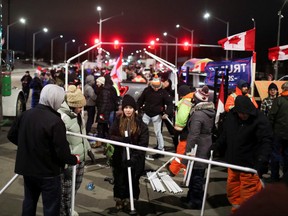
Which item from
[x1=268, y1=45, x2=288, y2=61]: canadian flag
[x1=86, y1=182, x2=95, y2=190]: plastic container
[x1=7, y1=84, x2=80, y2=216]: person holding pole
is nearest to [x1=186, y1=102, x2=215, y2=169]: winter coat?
[x1=86, y1=182, x2=95, y2=190]: plastic container

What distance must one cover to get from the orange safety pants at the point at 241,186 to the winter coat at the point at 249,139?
16cm

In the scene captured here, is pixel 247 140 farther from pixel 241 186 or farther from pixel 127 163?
pixel 127 163

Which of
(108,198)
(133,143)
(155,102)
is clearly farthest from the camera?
(155,102)

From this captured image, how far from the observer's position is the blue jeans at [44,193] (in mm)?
4434

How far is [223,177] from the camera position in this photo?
8523 millimetres

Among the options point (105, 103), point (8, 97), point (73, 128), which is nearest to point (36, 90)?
point (8, 97)

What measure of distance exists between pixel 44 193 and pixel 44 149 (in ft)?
1.63

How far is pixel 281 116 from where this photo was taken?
786 cm

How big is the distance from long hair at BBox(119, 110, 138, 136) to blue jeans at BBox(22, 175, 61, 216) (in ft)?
5.61

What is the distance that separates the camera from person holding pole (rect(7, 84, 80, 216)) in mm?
4336

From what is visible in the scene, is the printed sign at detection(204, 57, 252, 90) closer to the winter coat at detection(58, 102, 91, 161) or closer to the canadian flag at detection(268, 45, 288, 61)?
the canadian flag at detection(268, 45, 288, 61)

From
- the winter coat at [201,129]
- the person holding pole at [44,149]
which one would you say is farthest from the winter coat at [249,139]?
the person holding pole at [44,149]

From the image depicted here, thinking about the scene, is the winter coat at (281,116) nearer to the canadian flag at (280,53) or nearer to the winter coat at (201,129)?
the winter coat at (201,129)

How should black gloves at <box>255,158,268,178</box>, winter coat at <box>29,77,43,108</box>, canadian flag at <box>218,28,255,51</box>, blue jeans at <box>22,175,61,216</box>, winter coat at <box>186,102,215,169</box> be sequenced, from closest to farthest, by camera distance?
blue jeans at <box>22,175,61,216</box> → black gloves at <box>255,158,268,178</box> → winter coat at <box>186,102,215,169</box> → canadian flag at <box>218,28,255,51</box> → winter coat at <box>29,77,43,108</box>
